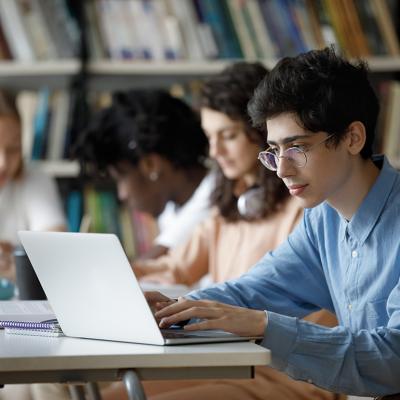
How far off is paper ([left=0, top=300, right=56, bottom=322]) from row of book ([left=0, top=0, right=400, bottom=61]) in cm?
195

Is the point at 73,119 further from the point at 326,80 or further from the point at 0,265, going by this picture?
the point at 326,80

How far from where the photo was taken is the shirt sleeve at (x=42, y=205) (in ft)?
10.2

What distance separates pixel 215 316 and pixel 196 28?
2.42 metres

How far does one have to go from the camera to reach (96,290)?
138cm

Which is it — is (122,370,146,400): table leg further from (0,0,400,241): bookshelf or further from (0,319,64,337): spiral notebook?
(0,0,400,241): bookshelf

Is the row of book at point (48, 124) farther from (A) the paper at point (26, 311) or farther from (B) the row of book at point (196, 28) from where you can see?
(A) the paper at point (26, 311)

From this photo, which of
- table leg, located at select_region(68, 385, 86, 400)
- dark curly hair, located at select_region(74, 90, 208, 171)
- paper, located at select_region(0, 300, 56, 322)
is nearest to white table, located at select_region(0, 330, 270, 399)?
paper, located at select_region(0, 300, 56, 322)

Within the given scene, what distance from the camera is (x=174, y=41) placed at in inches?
143

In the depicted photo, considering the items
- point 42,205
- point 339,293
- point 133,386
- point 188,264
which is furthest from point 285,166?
point 42,205

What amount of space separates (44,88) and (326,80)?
96.1 inches

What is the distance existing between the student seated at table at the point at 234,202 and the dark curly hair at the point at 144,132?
2.18ft

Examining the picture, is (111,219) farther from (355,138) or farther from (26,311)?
(355,138)

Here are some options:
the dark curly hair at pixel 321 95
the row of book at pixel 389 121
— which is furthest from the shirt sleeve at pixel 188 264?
the row of book at pixel 389 121

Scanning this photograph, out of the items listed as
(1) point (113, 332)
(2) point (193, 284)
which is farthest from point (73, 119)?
(1) point (113, 332)
